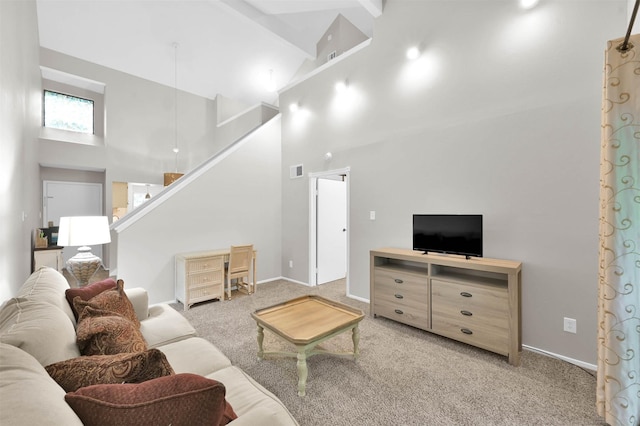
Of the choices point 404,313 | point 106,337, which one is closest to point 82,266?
point 106,337

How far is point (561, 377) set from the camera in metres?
2.15

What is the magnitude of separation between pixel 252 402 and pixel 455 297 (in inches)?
84.7

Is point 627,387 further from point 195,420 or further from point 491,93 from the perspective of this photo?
point 491,93

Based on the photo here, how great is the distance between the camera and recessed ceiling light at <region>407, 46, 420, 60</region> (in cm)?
336

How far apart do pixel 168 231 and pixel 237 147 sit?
1.78 m

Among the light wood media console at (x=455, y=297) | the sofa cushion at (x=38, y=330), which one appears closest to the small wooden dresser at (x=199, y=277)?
the light wood media console at (x=455, y=297)

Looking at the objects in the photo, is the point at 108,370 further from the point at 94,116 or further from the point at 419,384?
the point at 94,116

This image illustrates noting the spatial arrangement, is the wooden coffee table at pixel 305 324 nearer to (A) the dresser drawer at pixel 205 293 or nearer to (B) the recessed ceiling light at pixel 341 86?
(A) the dresser drawer at pixel 205 293

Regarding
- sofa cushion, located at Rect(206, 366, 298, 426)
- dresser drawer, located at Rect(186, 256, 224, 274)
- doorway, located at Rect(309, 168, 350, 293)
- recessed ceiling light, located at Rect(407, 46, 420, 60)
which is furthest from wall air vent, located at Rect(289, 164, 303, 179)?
sofa cushion, located at Rect(206, 366, 298, 426)

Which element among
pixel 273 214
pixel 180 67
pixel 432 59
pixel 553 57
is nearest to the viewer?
pixel 553 57

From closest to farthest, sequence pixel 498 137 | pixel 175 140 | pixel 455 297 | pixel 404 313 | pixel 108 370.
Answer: pixel 108 370 < pixel 455 297 < pixel 498 137 < pixel 404 313 < pixel 175 140

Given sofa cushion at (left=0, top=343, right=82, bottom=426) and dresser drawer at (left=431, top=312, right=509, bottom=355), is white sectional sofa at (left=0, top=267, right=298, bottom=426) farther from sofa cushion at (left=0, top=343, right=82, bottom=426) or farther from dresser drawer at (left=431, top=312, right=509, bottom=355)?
dresser drawer at (left=431, top=312, right=509, bottom=355)

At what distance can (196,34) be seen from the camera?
5.50m

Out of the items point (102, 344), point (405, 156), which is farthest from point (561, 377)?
point (102, 344)
